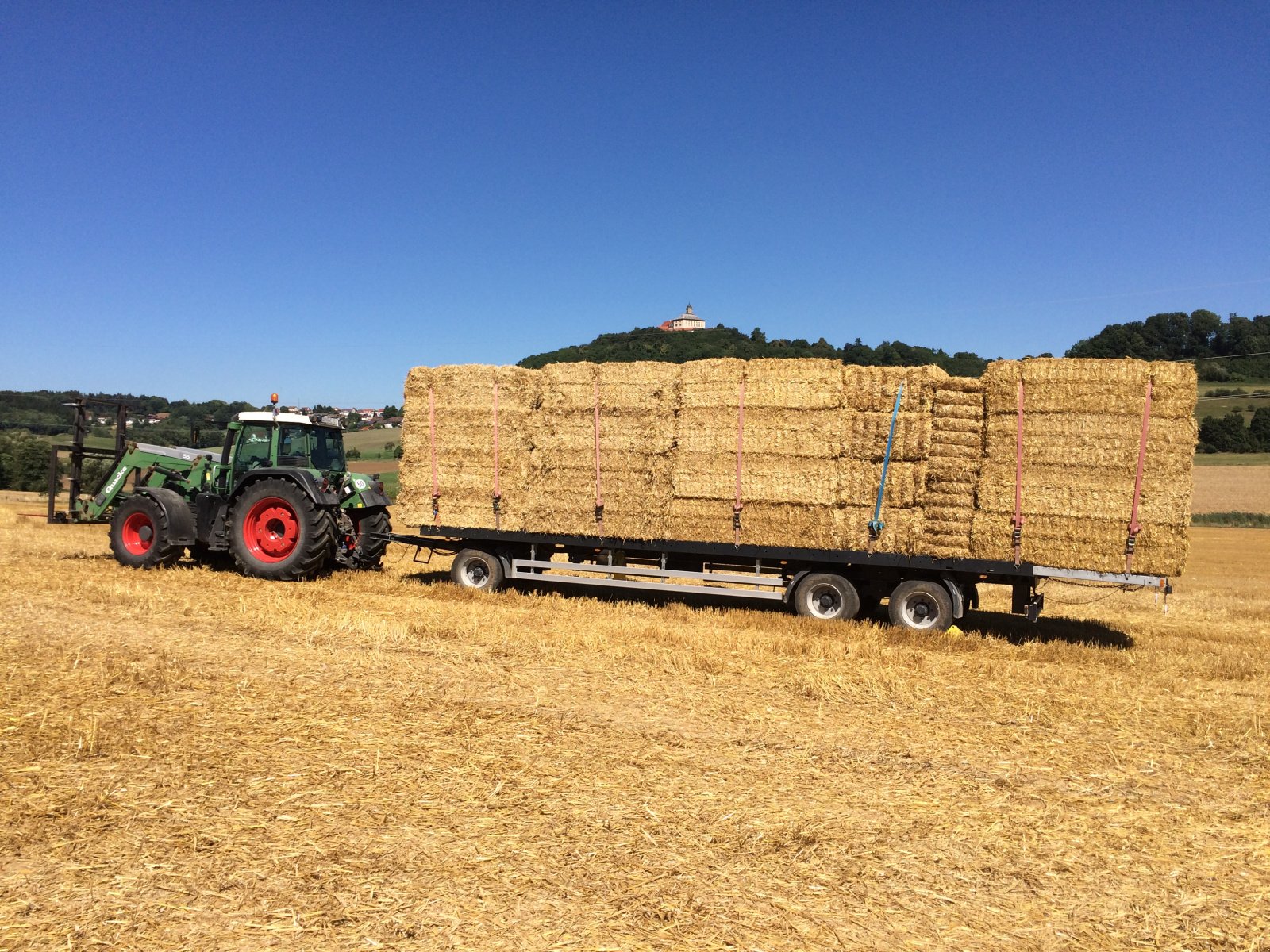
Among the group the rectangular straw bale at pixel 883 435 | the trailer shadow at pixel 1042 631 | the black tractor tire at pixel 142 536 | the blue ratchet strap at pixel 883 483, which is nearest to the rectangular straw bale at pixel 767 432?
the rectangular straw bale at pixel 883 435

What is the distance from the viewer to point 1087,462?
376 inches

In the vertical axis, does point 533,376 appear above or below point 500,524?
above

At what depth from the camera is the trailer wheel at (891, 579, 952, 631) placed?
33.7ft

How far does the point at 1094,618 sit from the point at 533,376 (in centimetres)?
850

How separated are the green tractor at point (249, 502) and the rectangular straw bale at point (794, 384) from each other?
6268 millimetres

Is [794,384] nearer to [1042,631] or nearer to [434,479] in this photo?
[1042,631]

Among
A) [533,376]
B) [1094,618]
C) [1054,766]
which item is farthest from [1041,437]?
[533,376]

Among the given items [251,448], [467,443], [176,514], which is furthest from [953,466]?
[176,514]

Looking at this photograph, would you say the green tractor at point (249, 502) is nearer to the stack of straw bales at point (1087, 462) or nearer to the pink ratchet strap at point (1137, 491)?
the stack of straw bales at point (1087, 462)

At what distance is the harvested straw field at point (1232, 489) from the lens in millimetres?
39219

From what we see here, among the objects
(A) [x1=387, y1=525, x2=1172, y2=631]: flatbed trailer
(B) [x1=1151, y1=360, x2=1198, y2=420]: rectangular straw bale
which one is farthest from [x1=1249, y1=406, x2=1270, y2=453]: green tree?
(B) [x1=1151, y1=360, x2=1198, y2=420]: rectangular straw bale

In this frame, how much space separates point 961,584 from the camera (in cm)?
1073

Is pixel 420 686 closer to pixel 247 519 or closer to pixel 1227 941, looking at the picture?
pixel 1227 941

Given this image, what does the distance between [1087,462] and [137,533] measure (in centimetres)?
1320
